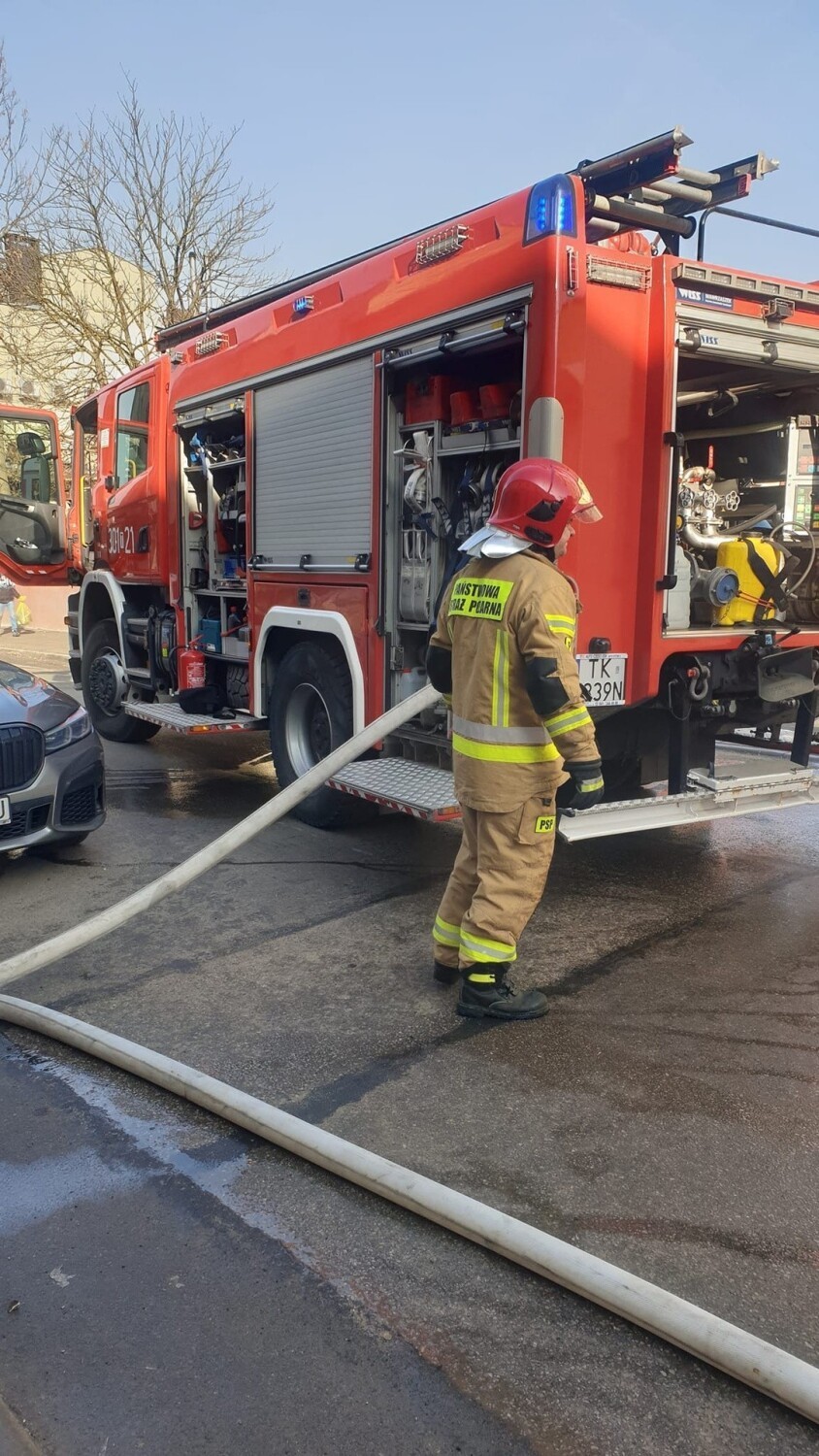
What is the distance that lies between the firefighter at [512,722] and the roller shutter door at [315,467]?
1962 mm

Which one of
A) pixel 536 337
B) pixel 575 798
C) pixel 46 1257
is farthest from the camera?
pixel 536 337

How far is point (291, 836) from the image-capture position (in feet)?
20.8

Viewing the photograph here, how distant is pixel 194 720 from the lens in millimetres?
7219

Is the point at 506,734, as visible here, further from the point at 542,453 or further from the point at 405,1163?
the point at 405,1163

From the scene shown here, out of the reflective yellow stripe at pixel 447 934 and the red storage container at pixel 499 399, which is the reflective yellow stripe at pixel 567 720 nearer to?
the reflective yellow stripe at pixel 447 934

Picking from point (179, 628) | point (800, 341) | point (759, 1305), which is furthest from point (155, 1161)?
point (179, 628)

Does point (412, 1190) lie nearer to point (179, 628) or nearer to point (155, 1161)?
point (155, 1161)

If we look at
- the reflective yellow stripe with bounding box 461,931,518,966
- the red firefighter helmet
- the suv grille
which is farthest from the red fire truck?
the suv grille

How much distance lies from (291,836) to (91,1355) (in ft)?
13.7

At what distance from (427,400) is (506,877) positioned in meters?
2.57

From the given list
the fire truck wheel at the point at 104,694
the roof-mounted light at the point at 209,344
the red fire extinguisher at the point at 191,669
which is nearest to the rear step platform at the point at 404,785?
the red fire extinguisher at the point at 191,669

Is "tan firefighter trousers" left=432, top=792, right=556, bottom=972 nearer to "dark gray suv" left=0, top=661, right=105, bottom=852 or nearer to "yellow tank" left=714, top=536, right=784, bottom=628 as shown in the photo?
"yellow tank" left=714, top=536, right=784, bottom=628

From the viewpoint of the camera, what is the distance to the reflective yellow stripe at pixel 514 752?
3697mm

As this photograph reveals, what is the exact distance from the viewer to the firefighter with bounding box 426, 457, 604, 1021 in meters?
3.60
